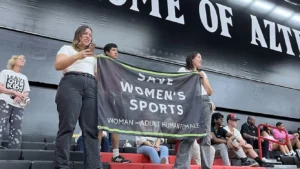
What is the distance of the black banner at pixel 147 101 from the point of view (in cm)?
314

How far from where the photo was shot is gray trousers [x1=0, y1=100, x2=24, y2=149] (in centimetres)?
404

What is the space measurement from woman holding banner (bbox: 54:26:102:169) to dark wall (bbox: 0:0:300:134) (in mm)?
3864

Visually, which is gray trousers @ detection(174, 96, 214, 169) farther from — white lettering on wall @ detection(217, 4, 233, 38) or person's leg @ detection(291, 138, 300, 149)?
white lettering on wall @ detection(217, 4, 233, 38)

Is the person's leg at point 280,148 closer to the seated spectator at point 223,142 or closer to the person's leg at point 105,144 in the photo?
the seated spectator at point 223,142

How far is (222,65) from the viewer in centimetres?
905

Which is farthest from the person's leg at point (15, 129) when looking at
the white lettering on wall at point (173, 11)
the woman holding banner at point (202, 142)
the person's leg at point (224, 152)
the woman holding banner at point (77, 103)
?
the white lettering on wall at point (173, 11)

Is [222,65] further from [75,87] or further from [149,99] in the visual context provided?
[75,87]

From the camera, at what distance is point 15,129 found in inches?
159

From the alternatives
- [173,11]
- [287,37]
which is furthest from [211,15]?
[287,37]

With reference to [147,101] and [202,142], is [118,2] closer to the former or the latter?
[147,101]

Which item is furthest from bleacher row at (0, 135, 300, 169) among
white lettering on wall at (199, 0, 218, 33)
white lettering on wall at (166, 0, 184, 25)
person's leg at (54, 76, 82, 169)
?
white lettering on wall at (199, 0, 218, 33)

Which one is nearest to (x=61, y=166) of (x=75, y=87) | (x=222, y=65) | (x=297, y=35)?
(x=75, y=87)

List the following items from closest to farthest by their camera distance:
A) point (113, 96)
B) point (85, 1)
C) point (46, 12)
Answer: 1. point (113, 96)
2. point (46, 12)
3. point (85, 1)

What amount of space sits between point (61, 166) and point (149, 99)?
49.8 inches
